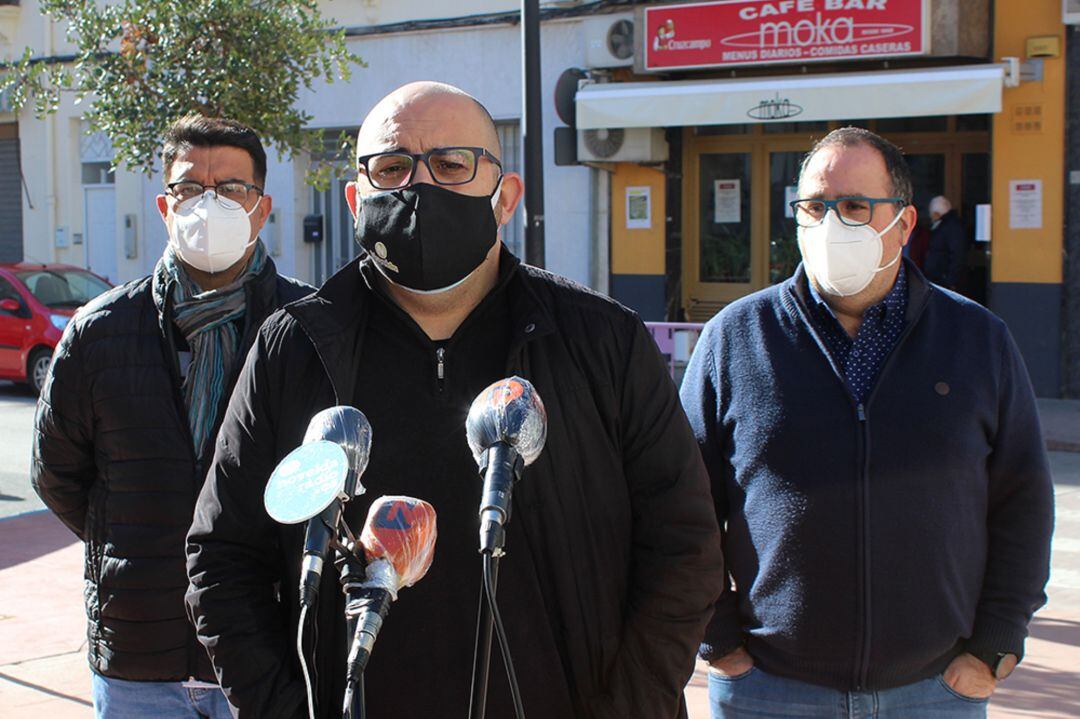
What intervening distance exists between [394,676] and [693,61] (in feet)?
43.9

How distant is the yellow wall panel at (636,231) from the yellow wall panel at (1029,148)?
152 inches

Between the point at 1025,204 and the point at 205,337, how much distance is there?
12.1 m

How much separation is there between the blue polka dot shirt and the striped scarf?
1451 mm

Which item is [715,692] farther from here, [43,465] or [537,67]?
[537,67]

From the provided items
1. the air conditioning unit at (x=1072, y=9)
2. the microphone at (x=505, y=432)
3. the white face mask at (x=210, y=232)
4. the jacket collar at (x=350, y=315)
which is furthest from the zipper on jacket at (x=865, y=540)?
the air conditioning unit at (x=1072, y=9)

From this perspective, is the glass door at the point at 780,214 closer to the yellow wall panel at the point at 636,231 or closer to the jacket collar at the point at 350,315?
the yellow wall panel at the point at 636,231

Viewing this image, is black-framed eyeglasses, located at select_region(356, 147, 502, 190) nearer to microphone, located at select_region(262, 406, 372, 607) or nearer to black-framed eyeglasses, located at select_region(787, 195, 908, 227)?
microphone, located at select_region(262, 406, 372, 607)

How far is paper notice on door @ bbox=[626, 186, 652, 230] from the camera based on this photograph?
15969 mm

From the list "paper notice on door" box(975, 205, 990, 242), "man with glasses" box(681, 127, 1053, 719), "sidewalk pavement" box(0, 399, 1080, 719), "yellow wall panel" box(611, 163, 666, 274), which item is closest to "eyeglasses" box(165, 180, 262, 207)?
"man with glasses" box(681, 127, 1053, 719)

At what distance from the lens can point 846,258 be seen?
3225mm

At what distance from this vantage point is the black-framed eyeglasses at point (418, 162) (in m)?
2.45

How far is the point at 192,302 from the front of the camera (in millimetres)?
3391

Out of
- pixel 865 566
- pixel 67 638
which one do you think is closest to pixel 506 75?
pixel 67 638

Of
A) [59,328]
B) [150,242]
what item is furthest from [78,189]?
[59,328]
